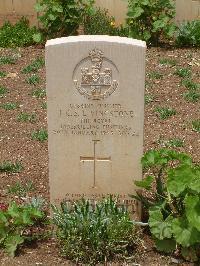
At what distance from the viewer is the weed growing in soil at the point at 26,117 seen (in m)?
7.34

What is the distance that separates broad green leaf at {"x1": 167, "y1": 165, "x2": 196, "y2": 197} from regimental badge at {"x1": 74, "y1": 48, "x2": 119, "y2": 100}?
743 millimetres

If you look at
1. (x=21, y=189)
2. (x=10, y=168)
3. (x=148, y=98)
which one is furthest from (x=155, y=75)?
(x=21, y=189)

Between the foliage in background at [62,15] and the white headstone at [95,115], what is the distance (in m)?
4.92

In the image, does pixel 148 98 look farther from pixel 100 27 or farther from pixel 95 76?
pixel 95 76

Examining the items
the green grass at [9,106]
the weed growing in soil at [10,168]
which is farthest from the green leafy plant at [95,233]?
the green grass at [9,106]

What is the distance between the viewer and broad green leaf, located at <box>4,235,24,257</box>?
4.79 m

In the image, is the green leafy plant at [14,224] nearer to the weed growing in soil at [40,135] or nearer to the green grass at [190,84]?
the weed growing in soil at [40,135]

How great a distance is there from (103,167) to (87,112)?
1.49 feet

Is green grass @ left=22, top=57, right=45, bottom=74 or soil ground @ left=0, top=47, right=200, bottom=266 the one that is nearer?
soil ground @ left=0, top=47, right=200, bottom=266

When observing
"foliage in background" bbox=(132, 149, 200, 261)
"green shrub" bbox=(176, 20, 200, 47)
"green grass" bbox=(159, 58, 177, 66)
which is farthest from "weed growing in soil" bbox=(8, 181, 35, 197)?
"green shrub" bbox=(176, 20, 200, 47)

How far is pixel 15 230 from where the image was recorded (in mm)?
4883

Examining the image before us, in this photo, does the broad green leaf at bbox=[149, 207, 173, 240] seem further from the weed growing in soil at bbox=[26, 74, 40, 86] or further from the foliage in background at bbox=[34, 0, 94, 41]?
the foliage in background at bbox=[34, 0, 94, 41]

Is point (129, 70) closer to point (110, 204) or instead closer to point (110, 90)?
point (110, 90)

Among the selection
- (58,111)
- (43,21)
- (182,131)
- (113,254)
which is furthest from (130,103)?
(43,21)
